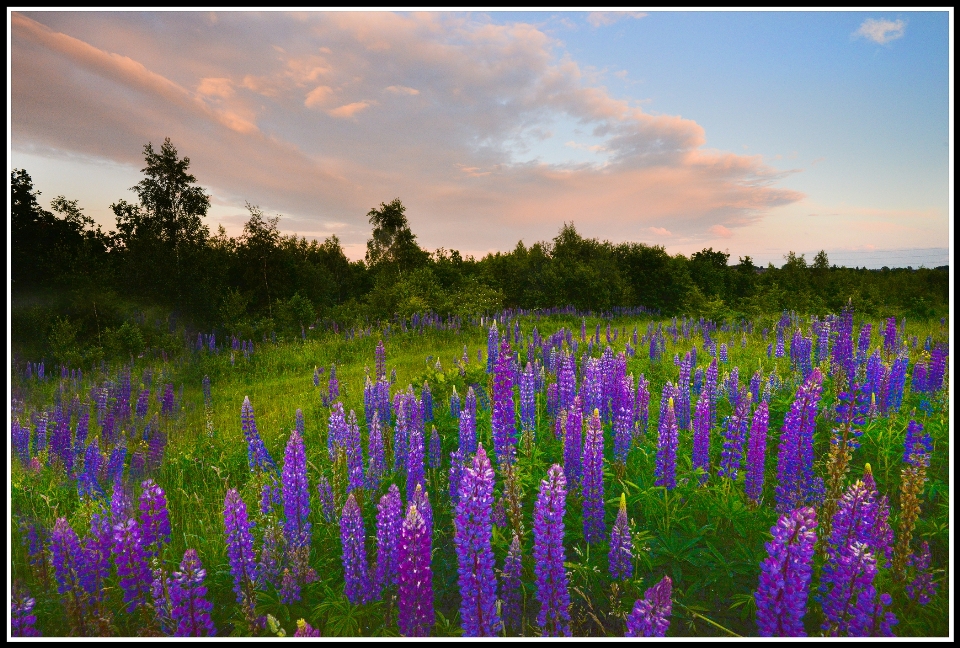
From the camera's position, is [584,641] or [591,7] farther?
[591,7]

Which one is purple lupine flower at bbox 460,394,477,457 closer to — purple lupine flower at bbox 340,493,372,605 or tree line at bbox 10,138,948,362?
purple lupine flower at bbox 340,493,372,605

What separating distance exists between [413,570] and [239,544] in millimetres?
1256

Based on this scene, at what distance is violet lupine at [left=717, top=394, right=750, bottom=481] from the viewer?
3984 mm

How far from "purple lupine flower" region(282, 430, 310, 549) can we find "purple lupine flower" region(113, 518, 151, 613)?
809mm

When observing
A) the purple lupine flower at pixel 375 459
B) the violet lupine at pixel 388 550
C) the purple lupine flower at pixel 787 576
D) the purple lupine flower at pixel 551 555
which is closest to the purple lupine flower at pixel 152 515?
the violet lupine at pixel 388 550

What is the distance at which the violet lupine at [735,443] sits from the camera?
398 cm

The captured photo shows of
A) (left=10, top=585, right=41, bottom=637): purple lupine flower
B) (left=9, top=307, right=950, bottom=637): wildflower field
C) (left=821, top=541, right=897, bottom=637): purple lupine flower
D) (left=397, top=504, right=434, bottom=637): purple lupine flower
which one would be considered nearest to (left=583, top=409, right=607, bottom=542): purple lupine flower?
(left=9, top=307, right=950, bottom=637): wildflower field

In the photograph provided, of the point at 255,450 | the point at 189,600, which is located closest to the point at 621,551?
the point at 189,600

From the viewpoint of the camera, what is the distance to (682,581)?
303 centimetres

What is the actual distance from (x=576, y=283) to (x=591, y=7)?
868 inches

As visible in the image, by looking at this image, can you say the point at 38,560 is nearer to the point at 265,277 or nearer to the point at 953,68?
the point at 953,68

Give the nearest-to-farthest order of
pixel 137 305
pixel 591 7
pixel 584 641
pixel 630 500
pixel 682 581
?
pixel 584 641
pixel 682 581
pixel 591 7
pixel 630 500
pixel 137 305

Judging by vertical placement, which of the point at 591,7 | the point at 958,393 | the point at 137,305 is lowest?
the point at 958,393

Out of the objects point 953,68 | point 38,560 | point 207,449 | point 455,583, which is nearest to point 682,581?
point 455,583
